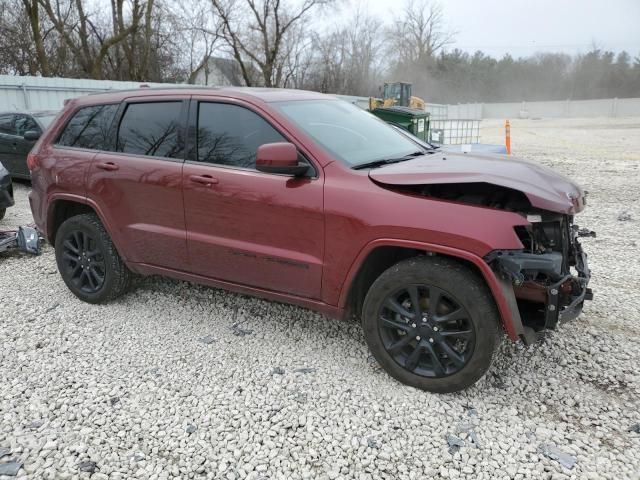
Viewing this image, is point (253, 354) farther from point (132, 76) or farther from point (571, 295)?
point (132, 76)

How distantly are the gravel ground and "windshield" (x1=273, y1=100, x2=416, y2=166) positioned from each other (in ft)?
4.53

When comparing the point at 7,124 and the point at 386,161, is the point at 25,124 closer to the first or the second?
the point at 7,124

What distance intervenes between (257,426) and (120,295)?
220 centimetres

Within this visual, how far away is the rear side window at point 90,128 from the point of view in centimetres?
410

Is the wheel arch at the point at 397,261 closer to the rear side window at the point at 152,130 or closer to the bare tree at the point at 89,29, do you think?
the rear side window at the point at 152,130

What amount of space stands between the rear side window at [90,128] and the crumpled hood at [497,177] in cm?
236

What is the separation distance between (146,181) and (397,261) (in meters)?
1.97

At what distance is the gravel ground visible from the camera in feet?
8.28

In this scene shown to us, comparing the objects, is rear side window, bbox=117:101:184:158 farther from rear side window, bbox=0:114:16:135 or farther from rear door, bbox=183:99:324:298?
rear side window, bbox=0:114:16:135

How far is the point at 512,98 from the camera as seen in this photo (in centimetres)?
7075

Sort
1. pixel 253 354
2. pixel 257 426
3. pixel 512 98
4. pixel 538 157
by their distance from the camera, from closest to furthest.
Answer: pixel 257 426
pixel 253 354
pixel 538 157
pixel 512 98

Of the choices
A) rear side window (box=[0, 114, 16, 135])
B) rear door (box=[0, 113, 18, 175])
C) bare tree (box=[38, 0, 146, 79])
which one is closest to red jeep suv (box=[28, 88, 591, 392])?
rear door (box=[0, 113, 18, 175])

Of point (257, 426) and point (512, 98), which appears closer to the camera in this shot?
point (257, 426)

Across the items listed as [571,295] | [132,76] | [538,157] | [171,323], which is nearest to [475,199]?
[571,295]
